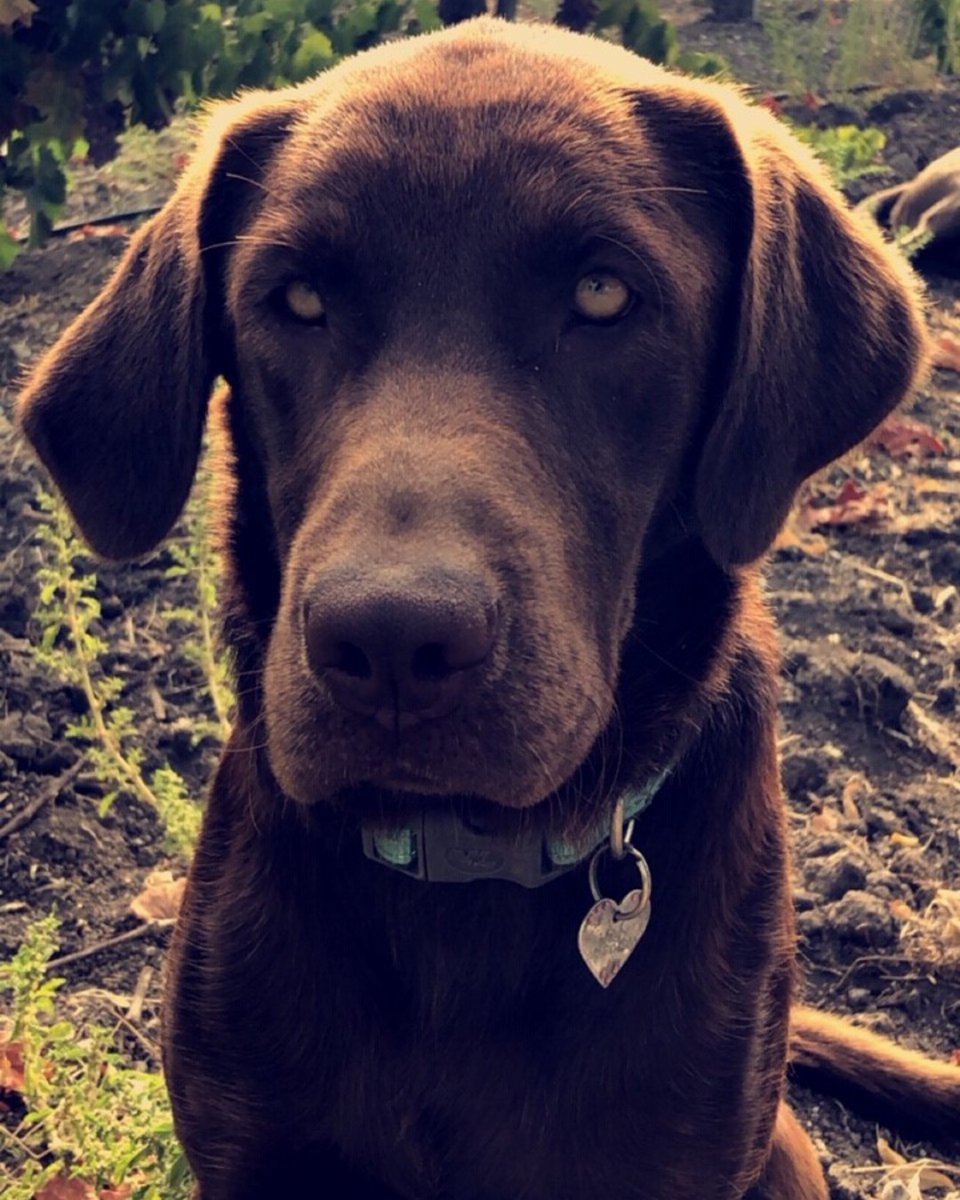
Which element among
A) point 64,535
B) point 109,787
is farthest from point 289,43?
point 109,787

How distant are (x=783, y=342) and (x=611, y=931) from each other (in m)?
0.87

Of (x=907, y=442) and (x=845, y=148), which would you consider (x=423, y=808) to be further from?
(x=845, y=148)

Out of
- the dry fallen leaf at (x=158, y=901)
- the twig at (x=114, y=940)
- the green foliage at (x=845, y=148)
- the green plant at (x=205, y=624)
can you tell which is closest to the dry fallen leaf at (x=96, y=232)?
the green plant at (x=205, y=624)

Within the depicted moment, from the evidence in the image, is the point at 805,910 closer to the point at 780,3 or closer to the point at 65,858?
the point at 65,858

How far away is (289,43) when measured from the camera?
17.5 ft

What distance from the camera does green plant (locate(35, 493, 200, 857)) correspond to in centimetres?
345

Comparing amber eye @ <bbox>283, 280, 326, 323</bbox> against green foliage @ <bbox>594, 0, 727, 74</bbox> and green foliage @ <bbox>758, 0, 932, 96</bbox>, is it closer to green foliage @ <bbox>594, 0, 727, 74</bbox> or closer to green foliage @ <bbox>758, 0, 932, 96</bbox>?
green foliage @ <bbox>594, 0, 727, 74</bbox>

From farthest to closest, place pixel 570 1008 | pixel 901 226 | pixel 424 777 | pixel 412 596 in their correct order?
1. pixel 901 226
2. pixel 570 1008
3. pixel 424 777
4. pixel 412 596

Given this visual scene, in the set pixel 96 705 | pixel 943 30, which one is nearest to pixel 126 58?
pixel 96 705

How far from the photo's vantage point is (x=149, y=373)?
8.35ft

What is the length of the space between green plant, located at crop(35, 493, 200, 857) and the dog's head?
0.80 m

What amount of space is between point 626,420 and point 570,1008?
835 millimetres

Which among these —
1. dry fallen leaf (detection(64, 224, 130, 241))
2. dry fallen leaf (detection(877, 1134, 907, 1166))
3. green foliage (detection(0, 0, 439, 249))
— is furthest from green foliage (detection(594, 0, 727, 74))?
dry fallen leaf (detection(877, 1134, 907, 1166))

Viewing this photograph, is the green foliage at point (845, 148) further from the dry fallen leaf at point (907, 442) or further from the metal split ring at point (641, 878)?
the metal split ring at point (641, 878)
